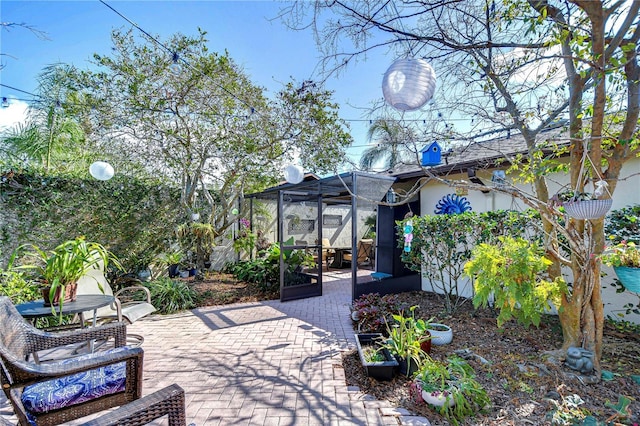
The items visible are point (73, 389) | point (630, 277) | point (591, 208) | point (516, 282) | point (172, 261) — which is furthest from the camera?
point (172, 261)

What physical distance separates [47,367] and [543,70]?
5.65m

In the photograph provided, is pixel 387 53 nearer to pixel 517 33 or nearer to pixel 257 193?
pixel 517 33

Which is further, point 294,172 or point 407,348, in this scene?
point 294,172

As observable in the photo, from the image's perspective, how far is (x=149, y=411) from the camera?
1536mm

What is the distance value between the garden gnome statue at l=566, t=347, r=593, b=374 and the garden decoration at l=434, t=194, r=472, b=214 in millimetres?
3552

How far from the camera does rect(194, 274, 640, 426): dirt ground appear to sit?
7.73 ft

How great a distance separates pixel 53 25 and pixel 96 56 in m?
1.14

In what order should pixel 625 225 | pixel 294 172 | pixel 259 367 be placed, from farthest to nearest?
pixel 294 172 → pixel 625 225 → pixel 259 367

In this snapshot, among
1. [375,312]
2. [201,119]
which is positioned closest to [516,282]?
[375,312]

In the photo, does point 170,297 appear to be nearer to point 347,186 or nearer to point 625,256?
point 347,186

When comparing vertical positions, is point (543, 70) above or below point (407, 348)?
above

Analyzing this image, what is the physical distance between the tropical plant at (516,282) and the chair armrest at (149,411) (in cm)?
276

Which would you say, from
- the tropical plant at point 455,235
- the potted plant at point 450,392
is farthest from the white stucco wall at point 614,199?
the potted plant at point 450,392

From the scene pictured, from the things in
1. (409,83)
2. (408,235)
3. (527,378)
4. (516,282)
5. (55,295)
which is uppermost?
(409,83)
